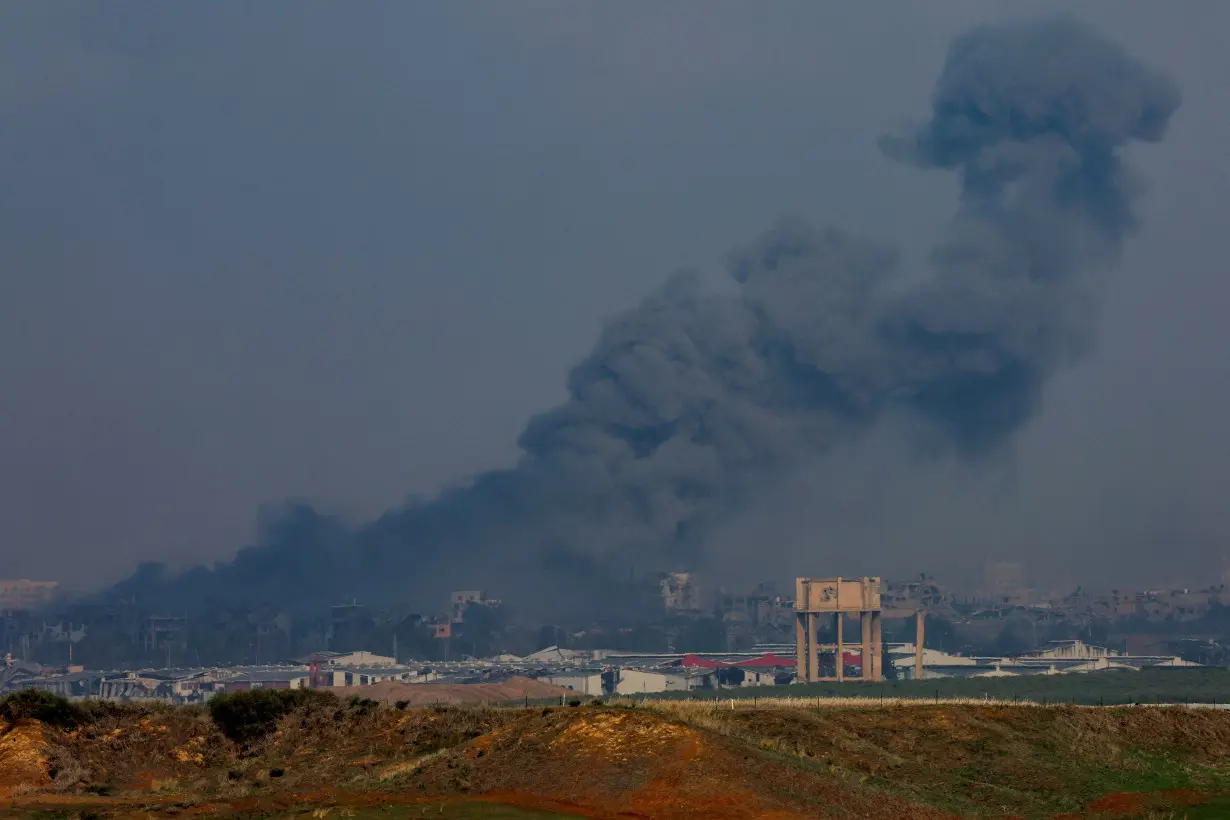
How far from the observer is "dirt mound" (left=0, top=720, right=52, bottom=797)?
173 feet

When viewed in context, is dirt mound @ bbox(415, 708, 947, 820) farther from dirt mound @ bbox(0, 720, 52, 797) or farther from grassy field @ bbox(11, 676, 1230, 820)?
dirt mound @ bbox(0, 720, 52, 797)

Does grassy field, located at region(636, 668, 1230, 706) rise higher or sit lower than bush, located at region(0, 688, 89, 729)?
lower

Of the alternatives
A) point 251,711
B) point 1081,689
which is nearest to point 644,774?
point 251,711

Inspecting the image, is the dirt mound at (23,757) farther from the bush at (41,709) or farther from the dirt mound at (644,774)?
the dirt mound at (644,774)

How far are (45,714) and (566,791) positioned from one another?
76.4 ft

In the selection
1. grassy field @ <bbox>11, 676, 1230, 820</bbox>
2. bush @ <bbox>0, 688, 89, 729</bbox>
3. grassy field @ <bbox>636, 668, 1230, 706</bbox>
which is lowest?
grassy field @ <bbox>636, 668, 1230, 706</bbox>

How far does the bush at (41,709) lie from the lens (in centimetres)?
5809

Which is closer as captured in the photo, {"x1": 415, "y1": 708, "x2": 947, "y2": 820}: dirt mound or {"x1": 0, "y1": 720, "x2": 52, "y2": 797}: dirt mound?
{"x1": 415, "y1": 708, "x2": 947, "y2": 820}: dirt mound

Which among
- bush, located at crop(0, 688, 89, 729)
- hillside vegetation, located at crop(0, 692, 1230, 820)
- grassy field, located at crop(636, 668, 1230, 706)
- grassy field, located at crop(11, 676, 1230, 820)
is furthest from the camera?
grassy field, located at crop(636, 668, 1230, 706)

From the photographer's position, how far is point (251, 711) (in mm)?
62062

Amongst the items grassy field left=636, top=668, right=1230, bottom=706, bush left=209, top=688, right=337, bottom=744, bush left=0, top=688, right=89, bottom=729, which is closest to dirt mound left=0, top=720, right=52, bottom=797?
bush left=0, top=688, right=89, bottom=729

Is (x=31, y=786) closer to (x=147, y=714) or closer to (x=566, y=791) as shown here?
(x=147, y=714)

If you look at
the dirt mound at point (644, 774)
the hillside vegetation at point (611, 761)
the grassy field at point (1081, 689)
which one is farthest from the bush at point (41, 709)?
the grassy field at point (1081, 689)

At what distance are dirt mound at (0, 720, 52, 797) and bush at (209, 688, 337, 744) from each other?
23.4 feet
